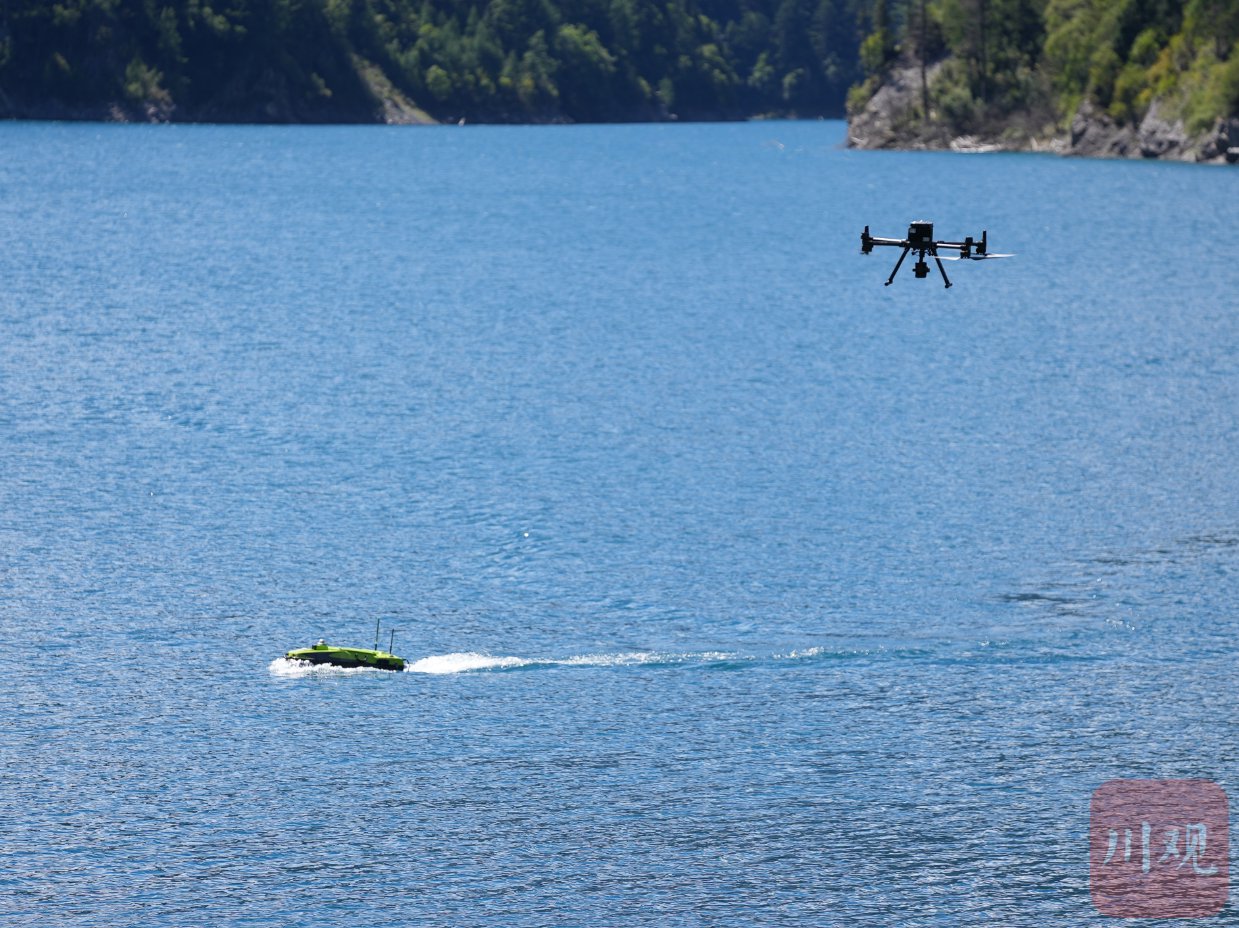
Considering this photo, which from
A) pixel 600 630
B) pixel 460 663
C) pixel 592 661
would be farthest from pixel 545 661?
pixel 600 630

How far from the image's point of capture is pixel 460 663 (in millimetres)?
78062

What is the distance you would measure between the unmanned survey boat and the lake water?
3.50 feet

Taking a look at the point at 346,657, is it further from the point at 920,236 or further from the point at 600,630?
the point at 920,236

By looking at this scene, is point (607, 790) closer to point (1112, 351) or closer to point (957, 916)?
point (957, 916)

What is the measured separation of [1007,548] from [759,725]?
26.9 m

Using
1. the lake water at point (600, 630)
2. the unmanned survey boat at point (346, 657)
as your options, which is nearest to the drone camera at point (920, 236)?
the lake water at point (600, 630)

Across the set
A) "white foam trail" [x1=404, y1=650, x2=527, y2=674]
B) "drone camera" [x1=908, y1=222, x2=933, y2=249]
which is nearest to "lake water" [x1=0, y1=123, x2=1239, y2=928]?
"white foam trail" [x1=404, y1=650, x2=527, y2=674]

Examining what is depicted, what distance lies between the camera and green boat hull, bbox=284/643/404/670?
76.6 meters

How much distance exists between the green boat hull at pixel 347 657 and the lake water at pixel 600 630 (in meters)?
1.06

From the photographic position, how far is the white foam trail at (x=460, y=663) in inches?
3049

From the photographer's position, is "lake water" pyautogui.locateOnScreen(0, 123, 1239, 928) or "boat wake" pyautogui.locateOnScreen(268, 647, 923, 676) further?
A: "boat wake" pyautogui.locateOnScreen(268, 647, 923, 676)

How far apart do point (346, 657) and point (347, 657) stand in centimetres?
7

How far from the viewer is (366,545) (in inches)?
3703

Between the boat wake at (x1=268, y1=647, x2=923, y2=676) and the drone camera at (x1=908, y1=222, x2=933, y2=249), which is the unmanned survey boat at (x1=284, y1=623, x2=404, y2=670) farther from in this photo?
the drone camera at (x1=908, y1=222, x2=933, y2=249)
